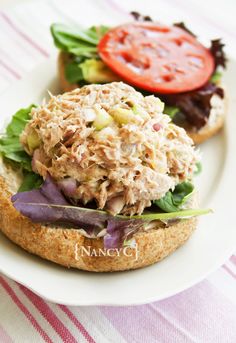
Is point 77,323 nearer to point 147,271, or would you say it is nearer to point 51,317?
point 51,317

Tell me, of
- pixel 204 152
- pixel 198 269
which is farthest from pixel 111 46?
pixel 198 269

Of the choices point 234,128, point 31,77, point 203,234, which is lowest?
point 234,128

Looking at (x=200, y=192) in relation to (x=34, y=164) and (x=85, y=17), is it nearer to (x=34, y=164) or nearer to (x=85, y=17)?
(x=34, y=164)

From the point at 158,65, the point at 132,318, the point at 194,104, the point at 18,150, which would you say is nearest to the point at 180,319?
the point at 132,318

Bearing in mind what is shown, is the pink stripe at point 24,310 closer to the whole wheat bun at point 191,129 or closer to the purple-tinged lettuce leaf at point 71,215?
the purple-tinged lettuce leaf at point 71,215

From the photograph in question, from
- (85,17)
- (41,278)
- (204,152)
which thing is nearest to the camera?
(41,278)

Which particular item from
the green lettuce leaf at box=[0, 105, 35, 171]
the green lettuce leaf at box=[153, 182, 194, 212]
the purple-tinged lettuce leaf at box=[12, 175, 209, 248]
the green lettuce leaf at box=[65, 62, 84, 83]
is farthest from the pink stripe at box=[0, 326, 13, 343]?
the green lettuce leaf at box=[65, 62, 84, 83]

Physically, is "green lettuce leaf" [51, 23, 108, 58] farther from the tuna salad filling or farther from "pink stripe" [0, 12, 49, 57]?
the tuna salad filling
